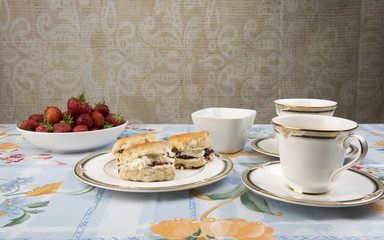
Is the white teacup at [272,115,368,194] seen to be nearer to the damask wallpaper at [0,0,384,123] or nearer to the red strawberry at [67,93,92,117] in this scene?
the red strawberry at [67,93,92,117]

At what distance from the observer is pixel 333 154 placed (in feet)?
2.26

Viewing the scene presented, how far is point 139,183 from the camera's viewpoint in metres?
0.76

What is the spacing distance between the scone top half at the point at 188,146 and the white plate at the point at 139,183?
1.5 inches

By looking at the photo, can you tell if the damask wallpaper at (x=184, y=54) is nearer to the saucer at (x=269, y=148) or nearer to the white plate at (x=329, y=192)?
the saucer at (x=269, y=148)

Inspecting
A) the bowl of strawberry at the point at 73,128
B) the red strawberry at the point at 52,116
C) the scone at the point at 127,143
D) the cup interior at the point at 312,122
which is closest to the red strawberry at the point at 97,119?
the bowl of strawberry at the point at 73,128

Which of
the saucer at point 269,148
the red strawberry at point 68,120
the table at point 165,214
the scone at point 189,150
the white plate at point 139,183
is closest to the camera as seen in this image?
the table at point 165,214

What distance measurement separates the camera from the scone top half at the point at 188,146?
0.91 metres

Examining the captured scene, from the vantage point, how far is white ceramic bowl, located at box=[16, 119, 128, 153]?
105 cm

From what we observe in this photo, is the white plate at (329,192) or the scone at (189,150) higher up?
the scone at (189,150)

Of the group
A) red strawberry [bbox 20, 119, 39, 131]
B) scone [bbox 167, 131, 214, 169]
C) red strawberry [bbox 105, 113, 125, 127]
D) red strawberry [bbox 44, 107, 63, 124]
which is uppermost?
red strawberry [bbox 44, 107, 63, 124]

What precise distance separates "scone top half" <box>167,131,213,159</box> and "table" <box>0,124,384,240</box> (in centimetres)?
10

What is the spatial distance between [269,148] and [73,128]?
59 centimetres

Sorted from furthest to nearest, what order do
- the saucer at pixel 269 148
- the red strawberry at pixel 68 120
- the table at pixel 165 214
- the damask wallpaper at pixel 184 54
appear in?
the damask wallpaper at pixel 184 54 < the red strawberry at pixel 68 120 < the saucer at pixel 269 148 < the table at pixel 165 214

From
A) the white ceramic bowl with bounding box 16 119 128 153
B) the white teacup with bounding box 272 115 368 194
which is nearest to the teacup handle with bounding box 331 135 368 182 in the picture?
the white teacup with bounding box 272 115 368 194
